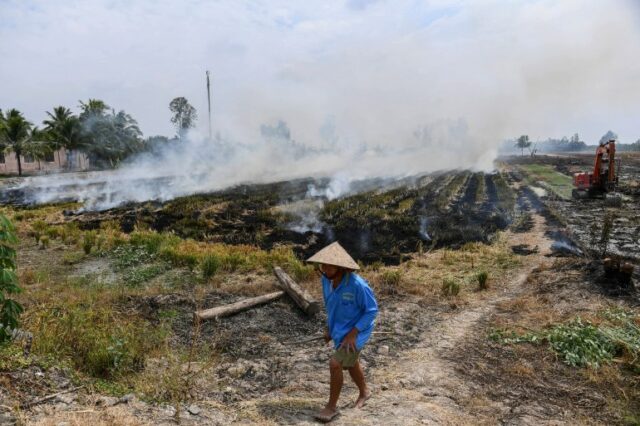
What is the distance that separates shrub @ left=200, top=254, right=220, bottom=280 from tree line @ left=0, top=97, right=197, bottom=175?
34.3 meters

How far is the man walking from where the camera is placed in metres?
3.60

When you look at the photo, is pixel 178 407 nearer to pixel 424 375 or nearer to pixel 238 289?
pixel 424 375

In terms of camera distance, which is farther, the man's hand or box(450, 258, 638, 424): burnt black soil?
box(450, 258, 638, 424): burnt black soil

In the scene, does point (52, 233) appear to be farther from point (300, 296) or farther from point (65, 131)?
point (65, 131)

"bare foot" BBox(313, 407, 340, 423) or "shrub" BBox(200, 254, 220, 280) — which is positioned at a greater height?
"shrub" BBox(200, 254, 220, 280)

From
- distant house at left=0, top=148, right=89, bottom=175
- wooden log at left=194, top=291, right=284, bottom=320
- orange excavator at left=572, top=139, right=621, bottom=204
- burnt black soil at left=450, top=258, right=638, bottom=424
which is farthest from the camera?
distant house at left=0, top=148, right=89, bottom=175

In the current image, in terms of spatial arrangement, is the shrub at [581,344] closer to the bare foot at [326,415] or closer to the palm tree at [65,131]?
the bare foot at [326,415]

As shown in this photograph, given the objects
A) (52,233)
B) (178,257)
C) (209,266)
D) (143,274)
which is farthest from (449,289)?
(52,233)

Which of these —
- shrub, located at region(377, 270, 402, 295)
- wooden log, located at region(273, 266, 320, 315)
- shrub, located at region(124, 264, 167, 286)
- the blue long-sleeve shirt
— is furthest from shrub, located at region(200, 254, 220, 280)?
the blue long-sleeve shirt

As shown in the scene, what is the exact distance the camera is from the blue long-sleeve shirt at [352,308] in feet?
11.9

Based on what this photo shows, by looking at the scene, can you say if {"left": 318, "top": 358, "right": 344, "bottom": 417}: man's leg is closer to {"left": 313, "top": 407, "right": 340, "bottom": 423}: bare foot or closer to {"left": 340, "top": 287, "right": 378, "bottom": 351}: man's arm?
{"left": 313, "top": 407, "right": 340, "bottom": 423}: bare foot

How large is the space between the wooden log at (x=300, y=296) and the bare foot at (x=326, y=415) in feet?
9.50

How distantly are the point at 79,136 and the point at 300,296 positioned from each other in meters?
40.9

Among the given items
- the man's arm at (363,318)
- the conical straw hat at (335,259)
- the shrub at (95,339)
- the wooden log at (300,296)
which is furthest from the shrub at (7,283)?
the wooden log at (300,296)
